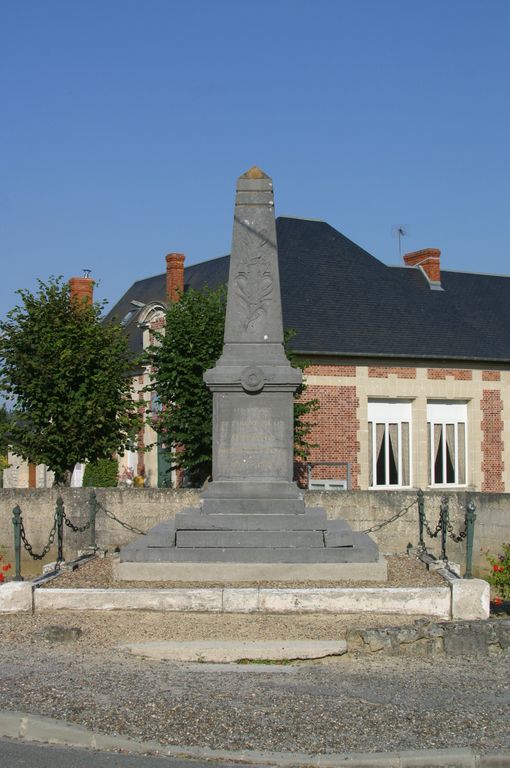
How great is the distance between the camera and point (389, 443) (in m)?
23.6

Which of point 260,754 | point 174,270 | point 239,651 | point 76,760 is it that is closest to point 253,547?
point 239,651

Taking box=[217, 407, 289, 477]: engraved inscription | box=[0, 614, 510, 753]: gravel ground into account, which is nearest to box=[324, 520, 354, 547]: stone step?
box=[217, 407, 289, 477]: engraved inscription

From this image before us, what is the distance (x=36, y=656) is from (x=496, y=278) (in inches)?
1000

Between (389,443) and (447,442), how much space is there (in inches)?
71.5

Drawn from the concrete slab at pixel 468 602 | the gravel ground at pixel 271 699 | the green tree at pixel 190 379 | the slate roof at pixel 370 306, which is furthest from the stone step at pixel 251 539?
the slate roof at pixel 370 306

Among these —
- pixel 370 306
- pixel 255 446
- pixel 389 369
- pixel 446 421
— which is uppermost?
pixel 370 306

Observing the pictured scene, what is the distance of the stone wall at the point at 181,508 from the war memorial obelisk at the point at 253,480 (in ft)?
12.0

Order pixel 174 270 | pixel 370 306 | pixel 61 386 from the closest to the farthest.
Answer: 1. pixel 61 386
2. pixel 370 306
3. pixel 174 270

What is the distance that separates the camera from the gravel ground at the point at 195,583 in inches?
364

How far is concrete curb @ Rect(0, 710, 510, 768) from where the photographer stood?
510cm

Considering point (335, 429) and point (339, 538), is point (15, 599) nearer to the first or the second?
point (339, 538)

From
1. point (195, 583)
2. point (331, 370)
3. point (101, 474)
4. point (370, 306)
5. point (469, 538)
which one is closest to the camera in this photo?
point (469, 538)

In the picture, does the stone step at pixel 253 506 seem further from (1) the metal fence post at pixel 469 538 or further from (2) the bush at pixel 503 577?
(2) the bush at pixel 503 577

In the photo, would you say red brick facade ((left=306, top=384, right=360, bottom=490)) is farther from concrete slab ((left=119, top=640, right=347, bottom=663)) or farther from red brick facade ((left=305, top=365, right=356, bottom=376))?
concrete slab ((left=119, top=640, right=347, bottom=663))
